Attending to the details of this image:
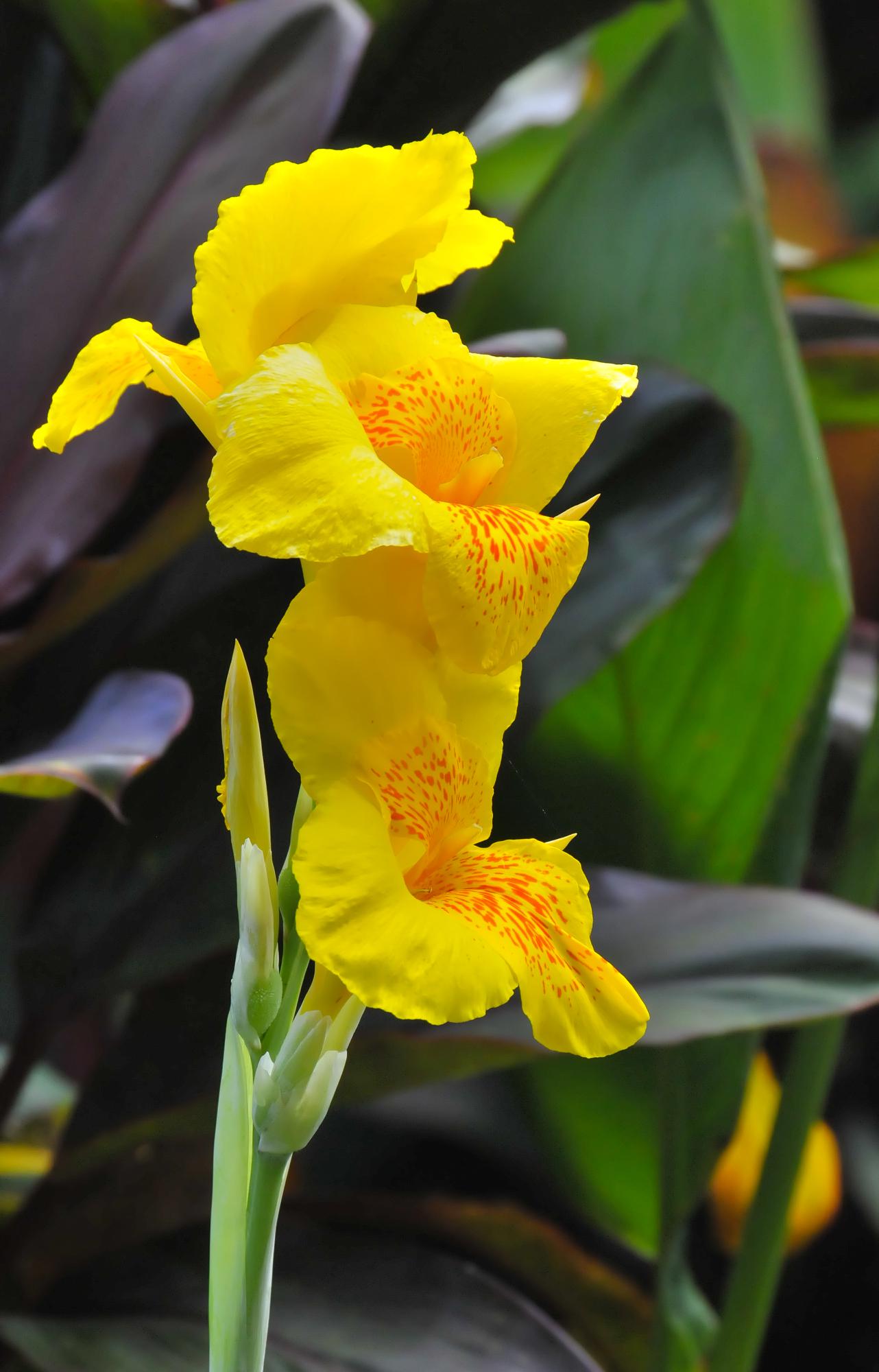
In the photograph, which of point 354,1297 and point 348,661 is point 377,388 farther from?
point 354,1297

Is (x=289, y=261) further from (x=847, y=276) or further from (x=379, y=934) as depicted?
(x=847, y=276)

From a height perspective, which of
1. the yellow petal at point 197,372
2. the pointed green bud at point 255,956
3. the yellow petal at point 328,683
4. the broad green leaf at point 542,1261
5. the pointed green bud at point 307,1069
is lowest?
the broad green leaf at point 542,1261

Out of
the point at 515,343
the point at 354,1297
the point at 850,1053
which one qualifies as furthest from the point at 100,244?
the point at 850,1053

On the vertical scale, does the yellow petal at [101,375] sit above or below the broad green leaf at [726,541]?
above

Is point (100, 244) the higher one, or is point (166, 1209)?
point (100, 244)

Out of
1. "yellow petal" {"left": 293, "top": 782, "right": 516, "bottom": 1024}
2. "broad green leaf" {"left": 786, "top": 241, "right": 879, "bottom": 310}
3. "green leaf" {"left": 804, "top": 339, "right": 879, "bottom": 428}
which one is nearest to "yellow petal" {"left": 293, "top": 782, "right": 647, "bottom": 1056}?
"yellow petal" {"left": 293, "top": 782, "right": 516, "bottom": 1024}

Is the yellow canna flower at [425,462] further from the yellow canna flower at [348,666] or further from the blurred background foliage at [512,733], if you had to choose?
the blurred background foliage at [512,733]

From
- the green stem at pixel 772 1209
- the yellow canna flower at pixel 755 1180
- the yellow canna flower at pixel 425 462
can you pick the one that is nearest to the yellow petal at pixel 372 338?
the yellow canna flower at pixel 425 462
